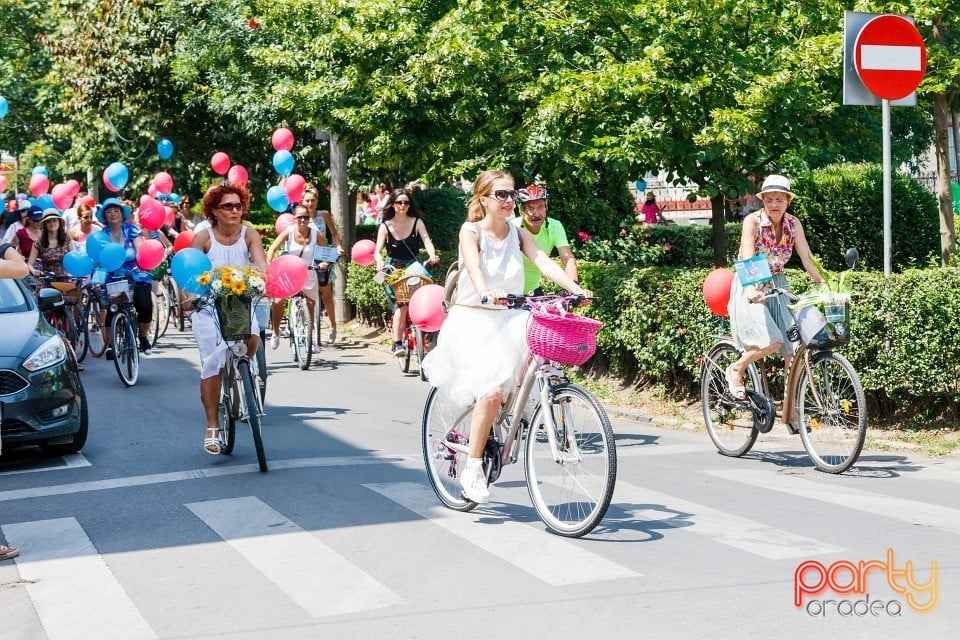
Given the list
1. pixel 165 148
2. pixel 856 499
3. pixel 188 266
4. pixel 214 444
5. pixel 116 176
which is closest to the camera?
pixel 856 499

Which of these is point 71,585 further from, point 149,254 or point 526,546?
point 149,254

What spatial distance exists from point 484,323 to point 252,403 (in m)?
2.35

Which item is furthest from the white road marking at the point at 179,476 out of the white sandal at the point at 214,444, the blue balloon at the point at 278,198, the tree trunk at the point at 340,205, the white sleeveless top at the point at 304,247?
the blue balloon at the point at 278,198

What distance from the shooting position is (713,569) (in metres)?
5.97

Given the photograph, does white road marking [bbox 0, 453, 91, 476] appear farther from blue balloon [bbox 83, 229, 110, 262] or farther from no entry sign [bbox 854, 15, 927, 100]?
no entry sign [bbox 854, 15, 927, 100]

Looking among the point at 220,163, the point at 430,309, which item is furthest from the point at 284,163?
the point at 430,309

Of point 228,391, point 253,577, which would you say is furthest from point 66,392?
point 253,577

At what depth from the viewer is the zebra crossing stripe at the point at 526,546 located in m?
5.94

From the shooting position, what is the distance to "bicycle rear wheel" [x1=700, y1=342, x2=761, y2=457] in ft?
29.6

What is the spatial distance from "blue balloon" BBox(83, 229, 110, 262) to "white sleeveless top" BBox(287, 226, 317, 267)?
203 centimetres

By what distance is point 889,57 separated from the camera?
10039 millimetres

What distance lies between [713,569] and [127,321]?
9.01 meters

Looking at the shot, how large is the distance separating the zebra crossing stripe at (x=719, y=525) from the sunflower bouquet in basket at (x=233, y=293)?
9.30ft

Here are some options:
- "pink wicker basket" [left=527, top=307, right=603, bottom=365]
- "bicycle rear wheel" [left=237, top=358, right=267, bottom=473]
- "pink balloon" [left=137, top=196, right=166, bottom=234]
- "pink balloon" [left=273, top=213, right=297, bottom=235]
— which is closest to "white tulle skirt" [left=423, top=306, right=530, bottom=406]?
"pink wicker basket" [left=527, top=307, right=603, bottom=365]
